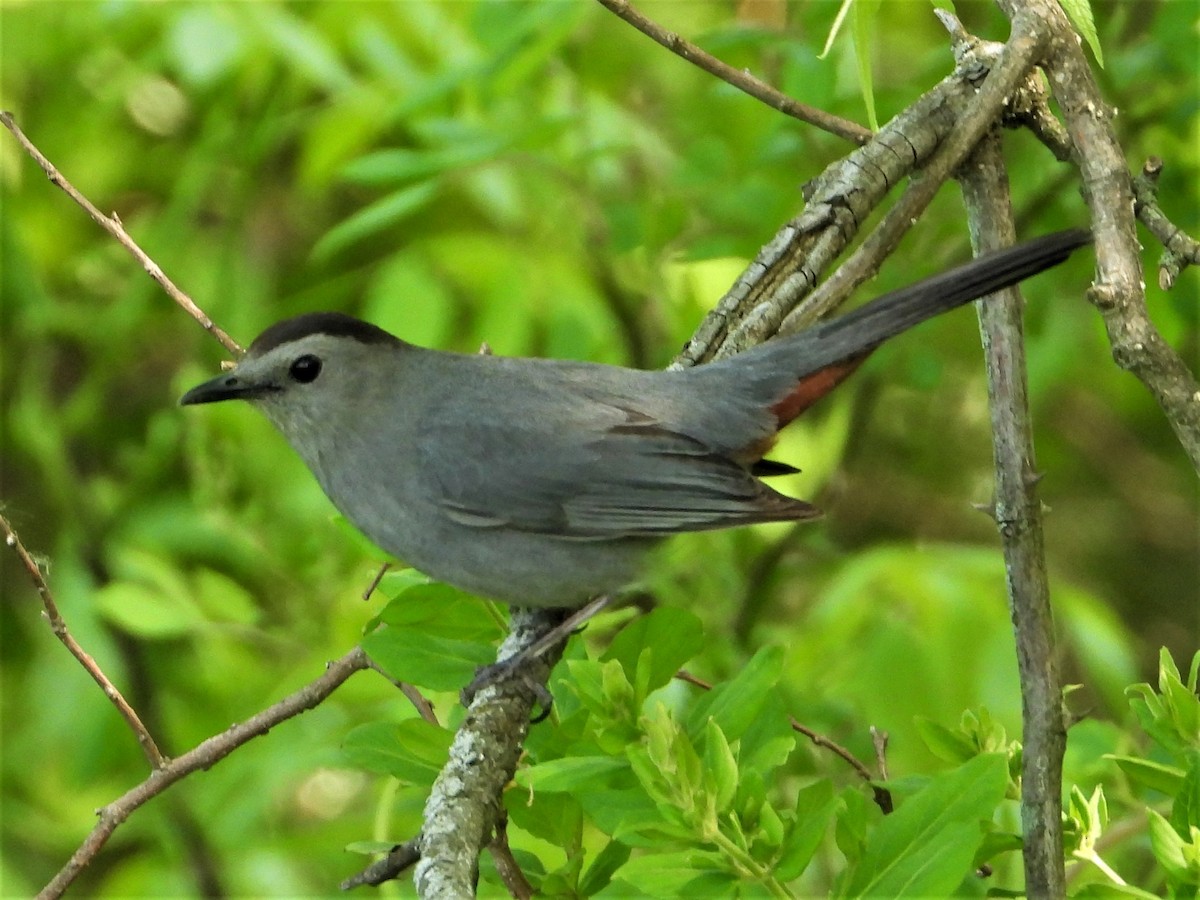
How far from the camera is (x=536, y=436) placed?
3.41 meters

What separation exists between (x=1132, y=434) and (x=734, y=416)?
3952mm

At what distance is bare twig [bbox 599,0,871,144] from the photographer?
2674 millimetres

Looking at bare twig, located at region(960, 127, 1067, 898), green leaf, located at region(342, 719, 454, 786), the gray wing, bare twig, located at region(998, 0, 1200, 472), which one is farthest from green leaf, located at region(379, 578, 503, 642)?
bare twig, located at region(998, 0, 1200, 472)

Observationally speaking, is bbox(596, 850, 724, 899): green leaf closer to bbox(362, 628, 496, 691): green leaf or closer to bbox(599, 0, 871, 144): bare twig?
bbox(362, 628, 496, 691): green leaf

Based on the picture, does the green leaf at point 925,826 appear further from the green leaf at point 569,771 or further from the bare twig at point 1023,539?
the green leaf at point 569,771

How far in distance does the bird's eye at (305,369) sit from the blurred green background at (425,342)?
39cm

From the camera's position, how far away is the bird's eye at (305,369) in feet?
11.3

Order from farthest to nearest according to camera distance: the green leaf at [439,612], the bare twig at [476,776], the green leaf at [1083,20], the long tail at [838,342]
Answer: the long tail at [838,342] < the green leaf at [439,612] < the bare twig at [476,776] < the green leaf at [1083,20]

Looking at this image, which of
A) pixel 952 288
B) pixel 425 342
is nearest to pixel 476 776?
pixel 952 288

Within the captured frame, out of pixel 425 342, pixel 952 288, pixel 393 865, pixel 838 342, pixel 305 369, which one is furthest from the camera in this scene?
pixel 425 342

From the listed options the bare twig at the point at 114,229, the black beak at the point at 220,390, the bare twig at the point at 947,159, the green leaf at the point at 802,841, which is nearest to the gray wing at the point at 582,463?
the black beak at the point at 220,390

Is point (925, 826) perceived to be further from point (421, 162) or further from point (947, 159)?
point (421, 162)

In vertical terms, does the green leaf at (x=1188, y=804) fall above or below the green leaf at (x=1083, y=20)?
below

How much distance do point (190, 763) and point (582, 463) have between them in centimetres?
129
